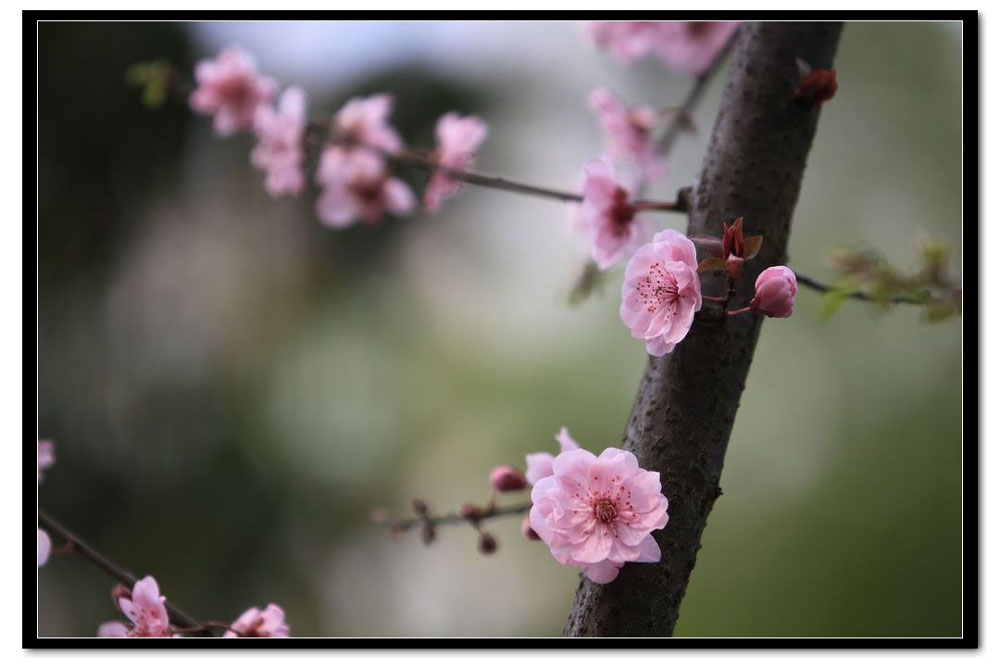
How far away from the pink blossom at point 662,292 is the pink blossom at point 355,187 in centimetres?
53

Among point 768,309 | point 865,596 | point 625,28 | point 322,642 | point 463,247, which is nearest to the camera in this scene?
point 768,309

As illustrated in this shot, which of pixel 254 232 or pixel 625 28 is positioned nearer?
pixel 625 28

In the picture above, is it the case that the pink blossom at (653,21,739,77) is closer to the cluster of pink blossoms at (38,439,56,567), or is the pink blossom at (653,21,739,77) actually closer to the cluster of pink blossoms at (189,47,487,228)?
the cluster of pink blossoms at (189,47,487,228)

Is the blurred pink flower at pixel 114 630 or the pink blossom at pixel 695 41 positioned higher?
the pink blossom at pixel 695 41

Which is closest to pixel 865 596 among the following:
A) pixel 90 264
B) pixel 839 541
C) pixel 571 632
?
pixel 839 541

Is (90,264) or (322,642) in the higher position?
(90,264)

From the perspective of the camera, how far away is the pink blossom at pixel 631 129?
3.11ft

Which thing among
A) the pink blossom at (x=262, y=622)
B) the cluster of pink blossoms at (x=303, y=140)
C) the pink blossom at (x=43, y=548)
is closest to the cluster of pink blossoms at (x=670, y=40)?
the cluster of pink blossoms at (x=303, y=140)

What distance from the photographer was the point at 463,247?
8.96 ft

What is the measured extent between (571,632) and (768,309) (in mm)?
245

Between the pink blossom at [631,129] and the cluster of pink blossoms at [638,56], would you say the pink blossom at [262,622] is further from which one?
the pink blossom at [631,129]

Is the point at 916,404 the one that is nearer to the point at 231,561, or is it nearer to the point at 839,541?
the point at 839,541

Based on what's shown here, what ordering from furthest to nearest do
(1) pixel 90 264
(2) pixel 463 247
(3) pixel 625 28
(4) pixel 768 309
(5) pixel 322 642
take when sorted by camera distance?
(2) pixel 463 247
(1) pixel 90 264
(3) pixel 625 28
(5) pixel 322 642
(4) pixel 768 309

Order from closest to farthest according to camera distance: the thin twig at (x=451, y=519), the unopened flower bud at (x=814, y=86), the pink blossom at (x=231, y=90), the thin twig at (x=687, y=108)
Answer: the unopened flower bud at (x=814, y=86)
the thin twig at (x=451, y=519)
the thin twig at (x=687, y=108)
the pink blossom at (x=231, y=90)
